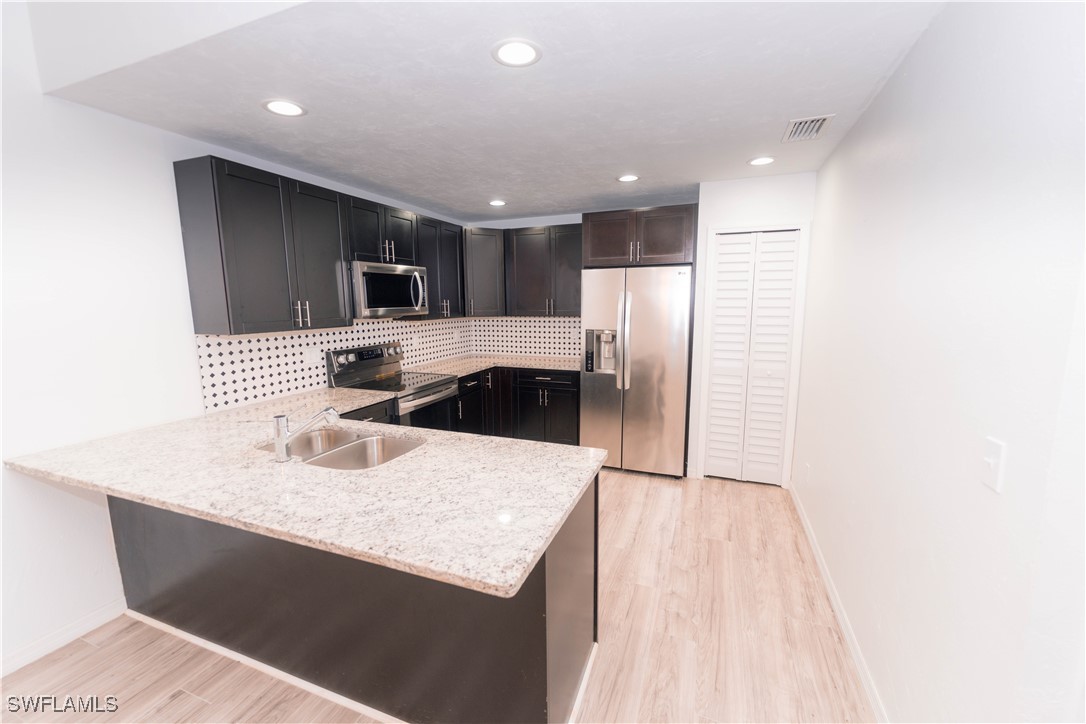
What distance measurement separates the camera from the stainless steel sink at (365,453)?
2068 millimetres

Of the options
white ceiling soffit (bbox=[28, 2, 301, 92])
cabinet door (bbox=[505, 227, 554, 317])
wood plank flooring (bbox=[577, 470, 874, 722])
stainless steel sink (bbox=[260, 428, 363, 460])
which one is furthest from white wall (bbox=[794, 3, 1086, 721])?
cabinet door (bbox=[505, 227, 554, 317])

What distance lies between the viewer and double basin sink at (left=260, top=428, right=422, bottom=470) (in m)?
2.05

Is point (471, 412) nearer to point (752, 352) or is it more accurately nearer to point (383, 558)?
point (752, 352)

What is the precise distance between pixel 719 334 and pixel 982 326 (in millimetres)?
2421

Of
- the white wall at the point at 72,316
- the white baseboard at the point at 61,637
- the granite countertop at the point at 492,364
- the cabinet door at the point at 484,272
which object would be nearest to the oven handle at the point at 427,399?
the granite countertop at the point at 492,364

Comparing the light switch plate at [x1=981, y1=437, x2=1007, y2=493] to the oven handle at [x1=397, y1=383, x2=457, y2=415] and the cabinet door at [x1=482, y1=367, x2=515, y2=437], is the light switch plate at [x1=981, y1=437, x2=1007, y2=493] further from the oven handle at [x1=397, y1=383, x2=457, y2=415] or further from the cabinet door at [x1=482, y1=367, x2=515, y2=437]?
the cabinet door at [x1=482, y1=367, x2=515, y2=437]

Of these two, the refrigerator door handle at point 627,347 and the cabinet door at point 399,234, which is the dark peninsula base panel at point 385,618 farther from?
the cabinet door at point 399,234

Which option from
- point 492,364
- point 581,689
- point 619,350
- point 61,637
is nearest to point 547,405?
point 492,364

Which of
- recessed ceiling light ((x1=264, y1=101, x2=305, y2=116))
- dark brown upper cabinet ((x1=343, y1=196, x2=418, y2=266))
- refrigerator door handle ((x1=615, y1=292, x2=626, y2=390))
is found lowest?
refrigerator door handle ((x1=615, y1=292, x2=626, y2=390))

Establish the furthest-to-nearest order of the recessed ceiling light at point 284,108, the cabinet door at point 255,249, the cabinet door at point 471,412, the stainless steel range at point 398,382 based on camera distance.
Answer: the cabinet door at point 471,412 < the stainless steel range at point 398,382 < the cabinet door at point 255,249 < the recessed ceiling light at point 284,108

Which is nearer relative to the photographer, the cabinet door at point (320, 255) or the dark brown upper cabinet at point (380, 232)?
the cabinet door at point (320, 255)

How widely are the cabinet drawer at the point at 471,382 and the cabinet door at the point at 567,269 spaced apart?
3.29 feet

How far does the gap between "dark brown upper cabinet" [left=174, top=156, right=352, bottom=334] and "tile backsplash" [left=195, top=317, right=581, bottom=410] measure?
0.26 meters

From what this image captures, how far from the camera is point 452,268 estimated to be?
13.7ft
